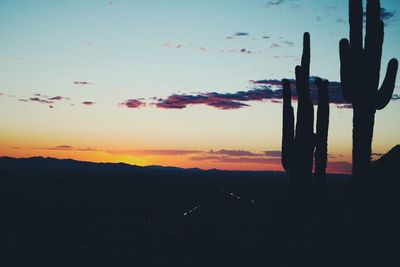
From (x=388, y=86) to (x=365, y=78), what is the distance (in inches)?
26.5

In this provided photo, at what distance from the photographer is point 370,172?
12.3 meters

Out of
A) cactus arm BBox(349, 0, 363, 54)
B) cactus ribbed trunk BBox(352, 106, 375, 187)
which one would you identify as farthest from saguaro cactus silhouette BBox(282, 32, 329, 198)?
cactus arm BBox(349, 0, 363, 54)

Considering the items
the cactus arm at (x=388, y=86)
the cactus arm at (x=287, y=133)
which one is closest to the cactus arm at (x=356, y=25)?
the cactus arm at (x=388, y=86)

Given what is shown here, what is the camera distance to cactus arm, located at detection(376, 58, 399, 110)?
12.1 meters

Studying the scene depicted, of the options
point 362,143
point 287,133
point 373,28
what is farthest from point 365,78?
point 287,133

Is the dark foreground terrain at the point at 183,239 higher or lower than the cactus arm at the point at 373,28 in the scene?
lower

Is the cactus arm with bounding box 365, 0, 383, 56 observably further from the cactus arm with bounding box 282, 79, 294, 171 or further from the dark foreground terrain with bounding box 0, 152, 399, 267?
the dark foreground terrain with bounding box 0, 152, 399, 267

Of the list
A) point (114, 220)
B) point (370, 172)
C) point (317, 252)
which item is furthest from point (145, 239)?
point (370, 172)

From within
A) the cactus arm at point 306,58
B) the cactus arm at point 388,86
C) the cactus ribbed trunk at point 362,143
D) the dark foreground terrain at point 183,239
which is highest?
the cactus arm at point 306,58

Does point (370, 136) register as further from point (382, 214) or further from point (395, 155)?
point (382, 214)

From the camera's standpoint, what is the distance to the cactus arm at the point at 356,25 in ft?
41.4

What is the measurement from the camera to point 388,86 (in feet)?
39.9

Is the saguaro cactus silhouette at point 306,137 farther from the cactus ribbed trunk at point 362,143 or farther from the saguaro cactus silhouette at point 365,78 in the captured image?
the cactus ribbed trunk at point 362,143

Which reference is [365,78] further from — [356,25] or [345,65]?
[356,25]
